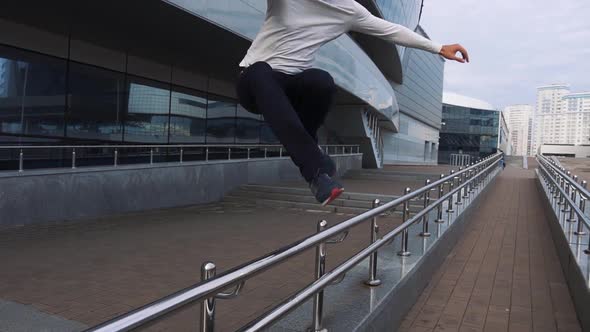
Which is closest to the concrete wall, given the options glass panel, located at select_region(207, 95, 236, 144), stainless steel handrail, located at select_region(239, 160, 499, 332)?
glass panel, located at select_region(207, 95, 236, 144)

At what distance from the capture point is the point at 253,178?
1588 centimetres

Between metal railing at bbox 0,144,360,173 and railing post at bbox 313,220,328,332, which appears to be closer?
railing post at bbox 313,220,328,332

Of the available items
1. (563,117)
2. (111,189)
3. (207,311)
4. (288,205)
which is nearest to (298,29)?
(207,311)

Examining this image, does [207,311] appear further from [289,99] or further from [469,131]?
[469,131]

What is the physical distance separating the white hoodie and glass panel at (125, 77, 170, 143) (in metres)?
13.3

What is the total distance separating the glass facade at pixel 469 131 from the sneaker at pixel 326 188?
8246cm

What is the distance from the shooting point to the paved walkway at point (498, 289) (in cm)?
388

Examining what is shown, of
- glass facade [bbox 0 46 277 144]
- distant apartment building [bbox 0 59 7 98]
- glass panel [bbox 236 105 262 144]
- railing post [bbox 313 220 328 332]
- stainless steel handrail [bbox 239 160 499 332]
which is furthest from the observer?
glass panel [bbox 236 105 262 144]

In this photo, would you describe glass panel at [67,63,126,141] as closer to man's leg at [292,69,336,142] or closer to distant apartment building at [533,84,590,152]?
man's leg at [292,69,336,142]

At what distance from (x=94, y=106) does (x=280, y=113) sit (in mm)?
12732

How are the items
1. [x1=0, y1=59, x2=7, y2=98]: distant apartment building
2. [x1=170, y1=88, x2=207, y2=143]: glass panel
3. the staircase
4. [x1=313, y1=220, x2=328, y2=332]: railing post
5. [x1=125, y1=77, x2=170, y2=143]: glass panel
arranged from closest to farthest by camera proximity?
[x1=313, y1=220, x2=328, y2=332]: railing post
[x1=0, y1=59, x2=7, y2=98]: distant apartment building
the staircase
[x1=125, y1=77, x2=170, y2=143]: glass panel
[x1=170, y1=88, x2=207, y2=143]: glass panel

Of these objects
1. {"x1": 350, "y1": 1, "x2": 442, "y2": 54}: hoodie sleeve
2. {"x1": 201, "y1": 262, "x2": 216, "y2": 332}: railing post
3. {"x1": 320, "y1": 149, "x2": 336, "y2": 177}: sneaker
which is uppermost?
{"x1": 350, "y1": 1, "x2": 442, "y2": 54}: hoodie sleeve

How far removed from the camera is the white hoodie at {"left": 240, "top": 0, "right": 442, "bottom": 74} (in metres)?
2.09

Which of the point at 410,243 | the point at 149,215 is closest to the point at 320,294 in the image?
the point at 410,243
